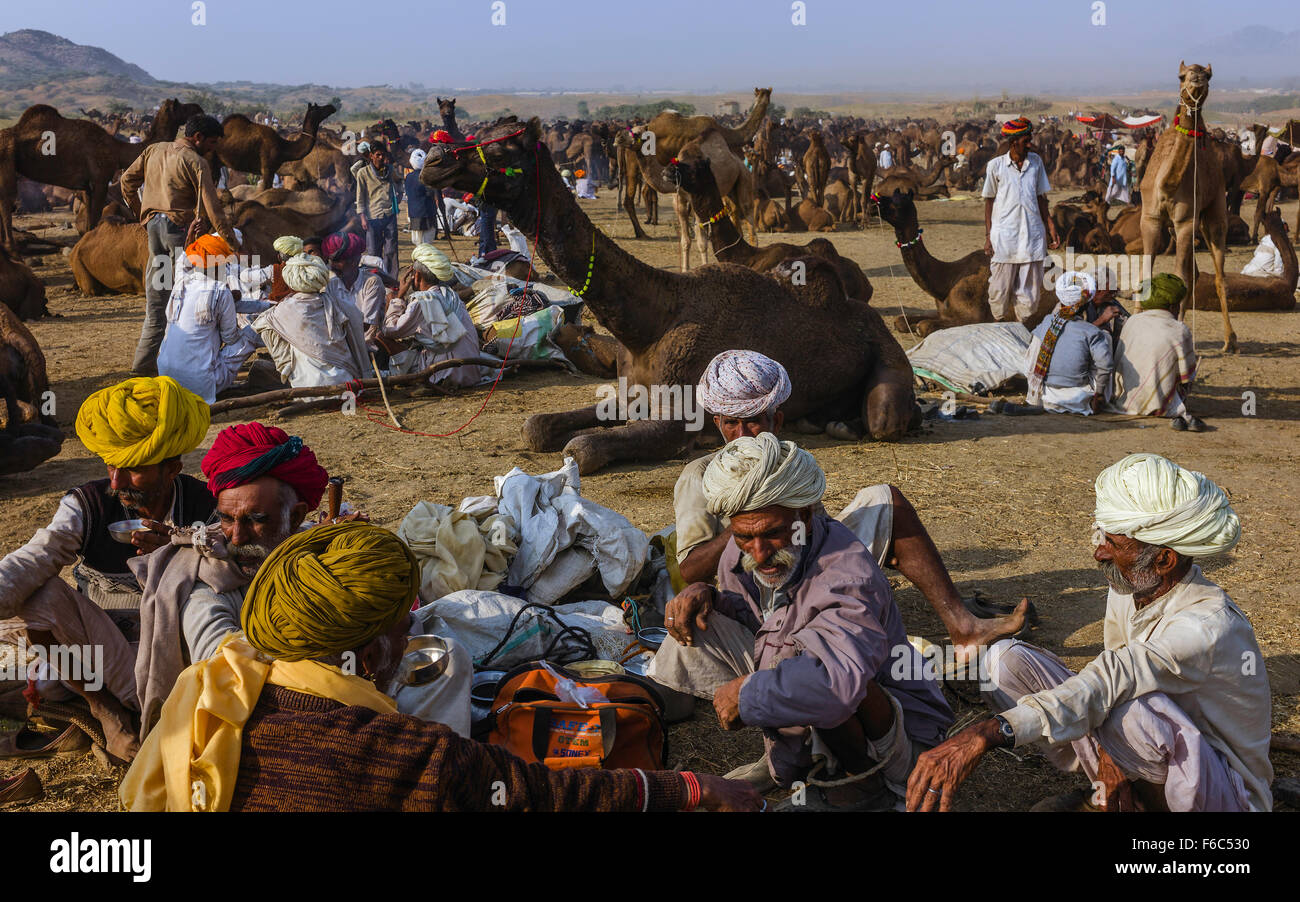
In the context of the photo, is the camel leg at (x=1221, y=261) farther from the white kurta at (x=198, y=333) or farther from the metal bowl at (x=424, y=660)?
the metal bowl at (x=424, y=660)

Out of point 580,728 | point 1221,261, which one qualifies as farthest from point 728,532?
point 1221,261

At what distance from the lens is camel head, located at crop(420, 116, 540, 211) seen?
637 cm

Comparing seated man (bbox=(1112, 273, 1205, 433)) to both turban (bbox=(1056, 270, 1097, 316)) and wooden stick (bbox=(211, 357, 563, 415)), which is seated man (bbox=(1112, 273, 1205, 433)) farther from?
wooden stick (bbox=(211, 357, 563, 415))

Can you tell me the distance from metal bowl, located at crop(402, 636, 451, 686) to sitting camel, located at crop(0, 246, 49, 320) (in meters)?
10.5

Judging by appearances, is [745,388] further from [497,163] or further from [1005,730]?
[497,163]

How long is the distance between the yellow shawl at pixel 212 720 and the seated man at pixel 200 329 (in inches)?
261

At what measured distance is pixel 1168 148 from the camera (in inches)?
395

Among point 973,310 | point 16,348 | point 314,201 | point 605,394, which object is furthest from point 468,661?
point 314,201

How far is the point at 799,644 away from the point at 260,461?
1.65m

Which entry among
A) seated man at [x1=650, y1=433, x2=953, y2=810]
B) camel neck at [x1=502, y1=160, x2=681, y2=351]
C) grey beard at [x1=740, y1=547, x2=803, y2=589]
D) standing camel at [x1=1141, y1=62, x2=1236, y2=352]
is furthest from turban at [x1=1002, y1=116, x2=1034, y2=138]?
grey beard at [x1=740, y1=547, x2=803, y2=589]

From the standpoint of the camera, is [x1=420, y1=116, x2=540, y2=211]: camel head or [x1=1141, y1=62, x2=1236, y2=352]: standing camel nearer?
[x1=420, y1=116, x2=540, y2=211]: camel head

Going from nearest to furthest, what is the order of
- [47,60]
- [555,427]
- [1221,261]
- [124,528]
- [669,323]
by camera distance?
[124,528], [669,323], [555,427], [1221,261], [47,60]

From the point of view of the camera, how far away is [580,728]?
3.43 meters

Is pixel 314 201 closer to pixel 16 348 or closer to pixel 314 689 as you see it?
pixel 16 348
